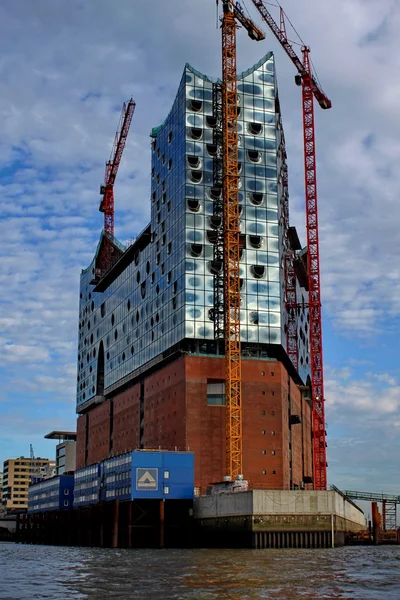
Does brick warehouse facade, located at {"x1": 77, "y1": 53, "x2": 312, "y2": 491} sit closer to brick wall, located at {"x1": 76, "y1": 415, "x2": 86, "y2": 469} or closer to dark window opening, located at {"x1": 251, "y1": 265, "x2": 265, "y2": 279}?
dark window opening, located at {"x1": 251, "y1": 265, "x2": 265, "y2": 279}

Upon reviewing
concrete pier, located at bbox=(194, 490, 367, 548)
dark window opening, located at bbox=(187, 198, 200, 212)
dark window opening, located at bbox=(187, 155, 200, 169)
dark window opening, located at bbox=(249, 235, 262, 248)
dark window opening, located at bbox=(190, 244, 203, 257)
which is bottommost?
concrete pier, located at bbox=(194, 490, 367, 548)

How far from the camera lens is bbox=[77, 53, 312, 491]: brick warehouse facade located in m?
109

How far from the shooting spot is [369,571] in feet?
185

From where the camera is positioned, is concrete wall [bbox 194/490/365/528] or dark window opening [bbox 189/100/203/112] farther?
dark window opening [bbox 189/100/203/112]

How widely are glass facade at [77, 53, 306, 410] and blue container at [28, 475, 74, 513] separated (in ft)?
73.0

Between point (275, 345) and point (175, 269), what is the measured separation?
17.6m

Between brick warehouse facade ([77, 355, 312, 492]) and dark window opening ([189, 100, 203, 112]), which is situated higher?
dark window opening ([189, 100, 203, 112])

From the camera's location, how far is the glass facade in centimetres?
11525

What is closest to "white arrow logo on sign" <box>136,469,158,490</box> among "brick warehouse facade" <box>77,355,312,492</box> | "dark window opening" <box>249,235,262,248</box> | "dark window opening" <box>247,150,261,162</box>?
"brick warehouse facade" <box>77,355,312,492</box>

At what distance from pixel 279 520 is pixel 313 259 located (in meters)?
55.1

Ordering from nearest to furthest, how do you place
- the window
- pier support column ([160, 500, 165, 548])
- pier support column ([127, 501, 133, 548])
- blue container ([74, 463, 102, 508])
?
pier support column ([160, 500, 165, 548]) → pier support column ([127, 501, 133, 548]) → the window → blue container ([74, 463, 102, 508])

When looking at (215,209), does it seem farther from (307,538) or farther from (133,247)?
(307,538)

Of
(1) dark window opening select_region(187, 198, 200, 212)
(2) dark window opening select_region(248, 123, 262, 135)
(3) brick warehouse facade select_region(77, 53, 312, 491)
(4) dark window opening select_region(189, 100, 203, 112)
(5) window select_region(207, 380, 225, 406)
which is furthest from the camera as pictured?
(2) dark window opening select_region(248, 123, 262, 135)

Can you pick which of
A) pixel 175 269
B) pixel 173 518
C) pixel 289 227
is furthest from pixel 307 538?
pixel 289 227
